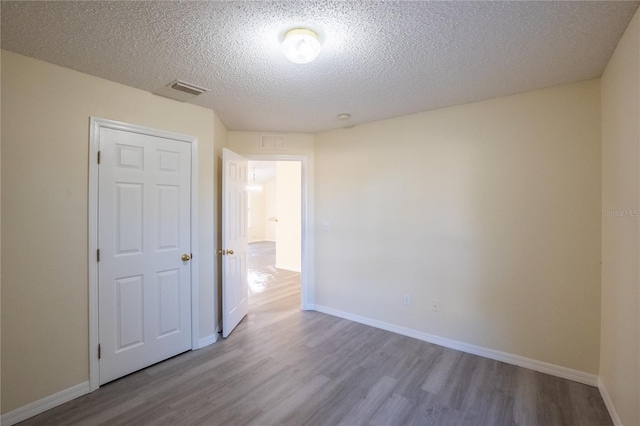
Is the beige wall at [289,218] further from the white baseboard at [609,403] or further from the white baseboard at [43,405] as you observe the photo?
the white baseboard at [609,403]

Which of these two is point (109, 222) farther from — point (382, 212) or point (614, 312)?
point (614, 312)

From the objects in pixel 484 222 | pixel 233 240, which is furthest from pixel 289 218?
pixel 484 222

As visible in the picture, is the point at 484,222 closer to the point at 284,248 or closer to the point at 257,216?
the point at 284,248

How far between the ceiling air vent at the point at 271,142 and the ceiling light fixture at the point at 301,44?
6.99 ft

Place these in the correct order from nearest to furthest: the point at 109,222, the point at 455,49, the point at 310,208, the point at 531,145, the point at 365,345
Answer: the point at 455,49 → the point at 109,222 → the point at 531,145 → the point at 365,345 → the point at 310,208

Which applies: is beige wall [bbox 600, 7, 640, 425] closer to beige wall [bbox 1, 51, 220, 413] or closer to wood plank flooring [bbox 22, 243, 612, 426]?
wood plank flooring [bbox 22, 243, 612, 426]

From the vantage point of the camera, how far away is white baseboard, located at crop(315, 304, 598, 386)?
7.54 ft

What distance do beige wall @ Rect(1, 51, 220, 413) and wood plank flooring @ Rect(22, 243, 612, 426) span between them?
35 cm

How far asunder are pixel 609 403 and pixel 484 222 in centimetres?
150

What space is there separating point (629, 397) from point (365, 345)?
188 cm

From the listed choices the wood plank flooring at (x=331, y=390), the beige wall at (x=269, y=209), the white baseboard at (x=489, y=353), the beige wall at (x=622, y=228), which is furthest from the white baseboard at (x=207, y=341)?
the beige wall at (x=269, y=209)

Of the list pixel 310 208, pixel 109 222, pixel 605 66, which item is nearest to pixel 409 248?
pixel 310 208

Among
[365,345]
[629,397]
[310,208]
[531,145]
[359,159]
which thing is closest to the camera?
[629,397]

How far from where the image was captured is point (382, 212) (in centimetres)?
336
